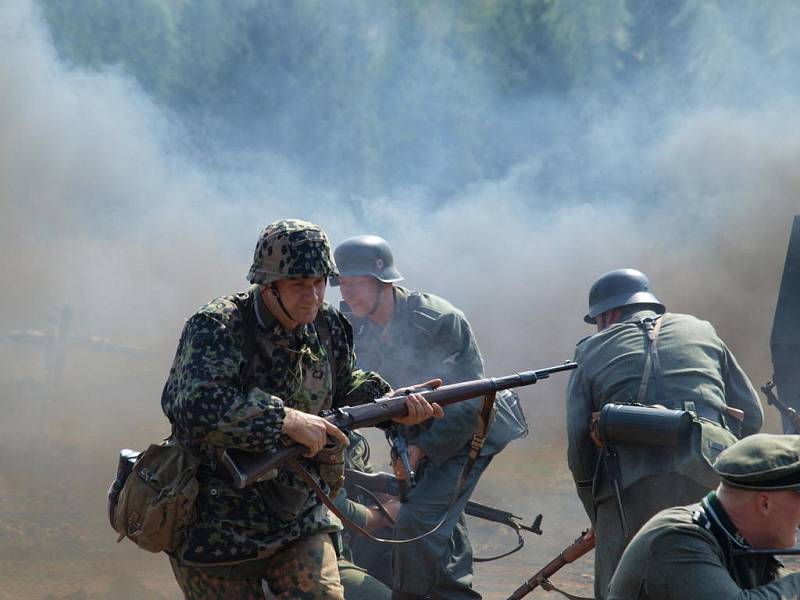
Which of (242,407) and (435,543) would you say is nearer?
(242,407)

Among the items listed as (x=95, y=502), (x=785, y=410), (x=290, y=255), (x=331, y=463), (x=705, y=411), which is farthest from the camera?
(x=95, y=502)

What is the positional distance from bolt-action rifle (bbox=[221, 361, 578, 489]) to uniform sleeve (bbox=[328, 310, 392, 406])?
0.22 ft

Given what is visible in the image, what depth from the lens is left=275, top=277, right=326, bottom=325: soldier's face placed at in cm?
302

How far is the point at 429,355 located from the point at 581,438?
1.01 m

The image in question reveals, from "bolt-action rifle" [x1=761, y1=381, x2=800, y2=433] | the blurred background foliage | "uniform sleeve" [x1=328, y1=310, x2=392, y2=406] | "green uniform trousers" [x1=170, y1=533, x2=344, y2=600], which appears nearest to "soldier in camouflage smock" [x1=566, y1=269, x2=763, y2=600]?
"uniform sleeve" [x1=328, y1=310, x2=392, y2=406]

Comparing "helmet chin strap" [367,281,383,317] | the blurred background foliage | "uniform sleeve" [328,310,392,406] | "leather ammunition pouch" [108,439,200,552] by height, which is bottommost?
"leather ammunition pouch" [108,439,200,552]

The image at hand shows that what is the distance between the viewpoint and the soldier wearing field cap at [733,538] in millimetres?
2211

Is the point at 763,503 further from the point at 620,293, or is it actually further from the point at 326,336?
the point at 620,293

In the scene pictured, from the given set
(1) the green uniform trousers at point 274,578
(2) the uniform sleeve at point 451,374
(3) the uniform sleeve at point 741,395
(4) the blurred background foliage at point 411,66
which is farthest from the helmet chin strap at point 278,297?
(4) the blurred background foliage at point 411,66

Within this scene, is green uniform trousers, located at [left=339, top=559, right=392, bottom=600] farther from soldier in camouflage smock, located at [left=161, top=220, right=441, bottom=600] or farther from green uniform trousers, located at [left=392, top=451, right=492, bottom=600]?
soldier in camouflage smock, located at [left=161, top=220, right=441, bottom=600]

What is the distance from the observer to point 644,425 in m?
4.05

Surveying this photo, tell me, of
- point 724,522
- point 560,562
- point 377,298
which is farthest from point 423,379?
point 724,522

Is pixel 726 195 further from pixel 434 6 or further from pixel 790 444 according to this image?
pixel 790 444

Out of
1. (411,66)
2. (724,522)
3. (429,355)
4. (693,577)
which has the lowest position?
(693,577)
